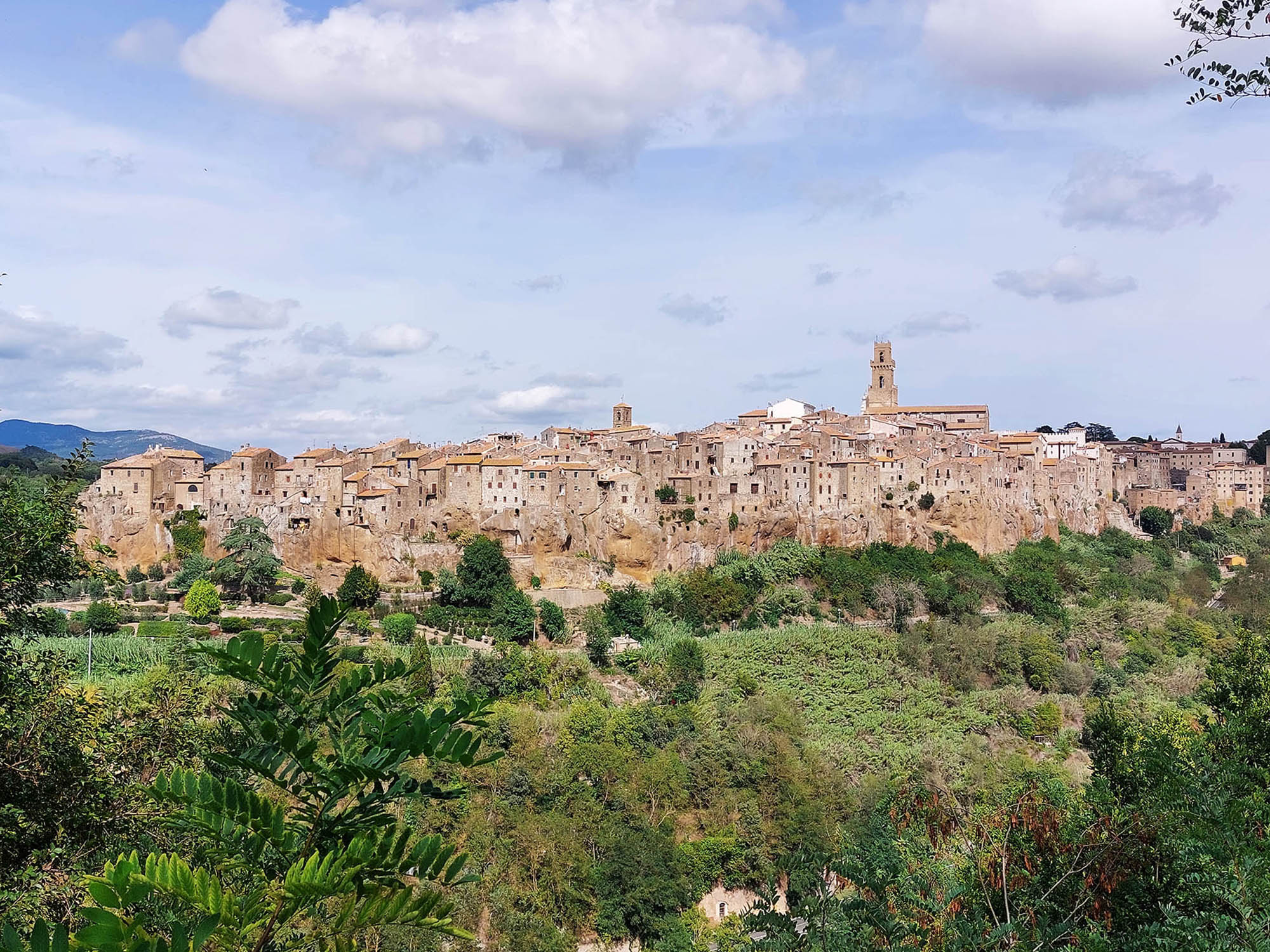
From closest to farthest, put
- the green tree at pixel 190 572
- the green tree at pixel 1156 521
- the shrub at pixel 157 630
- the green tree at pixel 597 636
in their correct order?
the shrub at pixel 157 630, the green tree at pixel 597 636, the green tree at pixel 190 572, the green tree at pixel 1156 521

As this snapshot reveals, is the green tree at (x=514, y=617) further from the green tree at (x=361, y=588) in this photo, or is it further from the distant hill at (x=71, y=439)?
the distant hill at (x=71, y=439)

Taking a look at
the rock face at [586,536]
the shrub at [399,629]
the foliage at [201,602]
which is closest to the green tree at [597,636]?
the rock face at [586,536]

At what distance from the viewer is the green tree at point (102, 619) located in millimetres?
39688

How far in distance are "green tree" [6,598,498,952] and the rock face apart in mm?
43333

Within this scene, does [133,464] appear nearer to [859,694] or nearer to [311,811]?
[859,694]

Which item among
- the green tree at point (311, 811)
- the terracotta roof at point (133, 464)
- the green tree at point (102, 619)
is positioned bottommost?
the green tree at point (102, 619)

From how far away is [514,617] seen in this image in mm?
44562

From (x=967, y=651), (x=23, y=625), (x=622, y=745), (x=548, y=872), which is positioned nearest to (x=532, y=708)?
(x=622, y=745)

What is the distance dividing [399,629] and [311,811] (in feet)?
Result: 124

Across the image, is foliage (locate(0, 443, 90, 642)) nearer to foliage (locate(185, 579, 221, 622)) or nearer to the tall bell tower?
foliage (locate(185, 579, 221, 622))

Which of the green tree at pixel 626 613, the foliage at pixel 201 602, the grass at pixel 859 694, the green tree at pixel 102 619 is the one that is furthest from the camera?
the green tree at pixel 626 613

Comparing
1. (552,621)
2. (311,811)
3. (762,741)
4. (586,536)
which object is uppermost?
(586,536)

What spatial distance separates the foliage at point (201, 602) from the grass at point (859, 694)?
756 inches

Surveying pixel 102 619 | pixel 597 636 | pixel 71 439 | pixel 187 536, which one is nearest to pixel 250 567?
pixel 187 536
